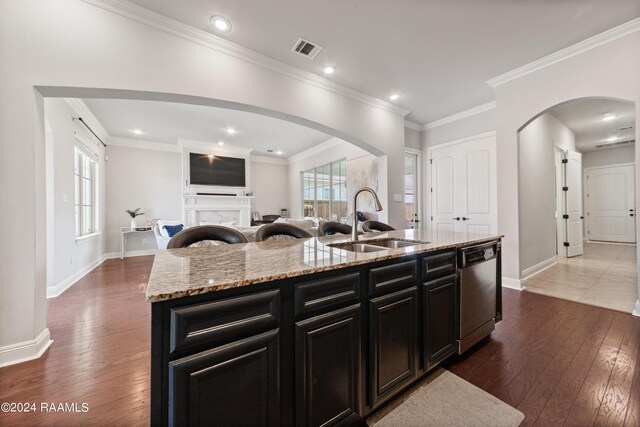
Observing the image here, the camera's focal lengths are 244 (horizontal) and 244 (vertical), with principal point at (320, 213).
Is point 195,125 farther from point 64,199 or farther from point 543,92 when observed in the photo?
point 543,92

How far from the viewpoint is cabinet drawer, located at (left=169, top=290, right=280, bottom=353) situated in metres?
0.75

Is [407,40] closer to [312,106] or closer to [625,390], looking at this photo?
[312,106]

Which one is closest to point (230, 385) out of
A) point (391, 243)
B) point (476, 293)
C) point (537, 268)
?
point (391, 243)

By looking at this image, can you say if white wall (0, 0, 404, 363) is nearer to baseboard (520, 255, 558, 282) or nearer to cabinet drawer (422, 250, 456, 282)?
cabinet drawer (422, 250, 456, 282)

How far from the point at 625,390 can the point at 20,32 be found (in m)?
4.77

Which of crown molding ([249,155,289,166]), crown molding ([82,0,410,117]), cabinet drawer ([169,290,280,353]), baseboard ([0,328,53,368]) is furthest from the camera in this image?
crown molding ([249,155,289,166])

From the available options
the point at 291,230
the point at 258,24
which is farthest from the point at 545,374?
the point at 258,24

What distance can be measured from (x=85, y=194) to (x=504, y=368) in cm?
689

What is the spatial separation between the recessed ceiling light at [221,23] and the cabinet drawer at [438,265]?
279 cm

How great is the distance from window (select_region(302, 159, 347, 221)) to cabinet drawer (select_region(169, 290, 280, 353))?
524 centimetres

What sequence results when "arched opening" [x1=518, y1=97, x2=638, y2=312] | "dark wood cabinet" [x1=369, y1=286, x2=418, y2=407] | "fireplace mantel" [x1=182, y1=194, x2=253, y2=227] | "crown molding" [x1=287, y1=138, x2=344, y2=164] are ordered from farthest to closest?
1. "fireplace mantel" [x1=182, y1=194, x2=253, y2=227]
2. "crown molding" [x1=287, y1=138, x2=344, y2=164]
3. "arched opening" [x1=518, y1=97, x2=638, y2=312]
4. "dark wood cabinet" [x1=369, y1=286, x2=418, y2=407]

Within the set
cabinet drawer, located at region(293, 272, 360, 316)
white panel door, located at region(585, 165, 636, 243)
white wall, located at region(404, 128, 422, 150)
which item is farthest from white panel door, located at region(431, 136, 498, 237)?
white panel door, located at region(585, 165, 636, 243)

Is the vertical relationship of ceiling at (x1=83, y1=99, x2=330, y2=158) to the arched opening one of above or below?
above

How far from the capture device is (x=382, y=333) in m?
1.29
